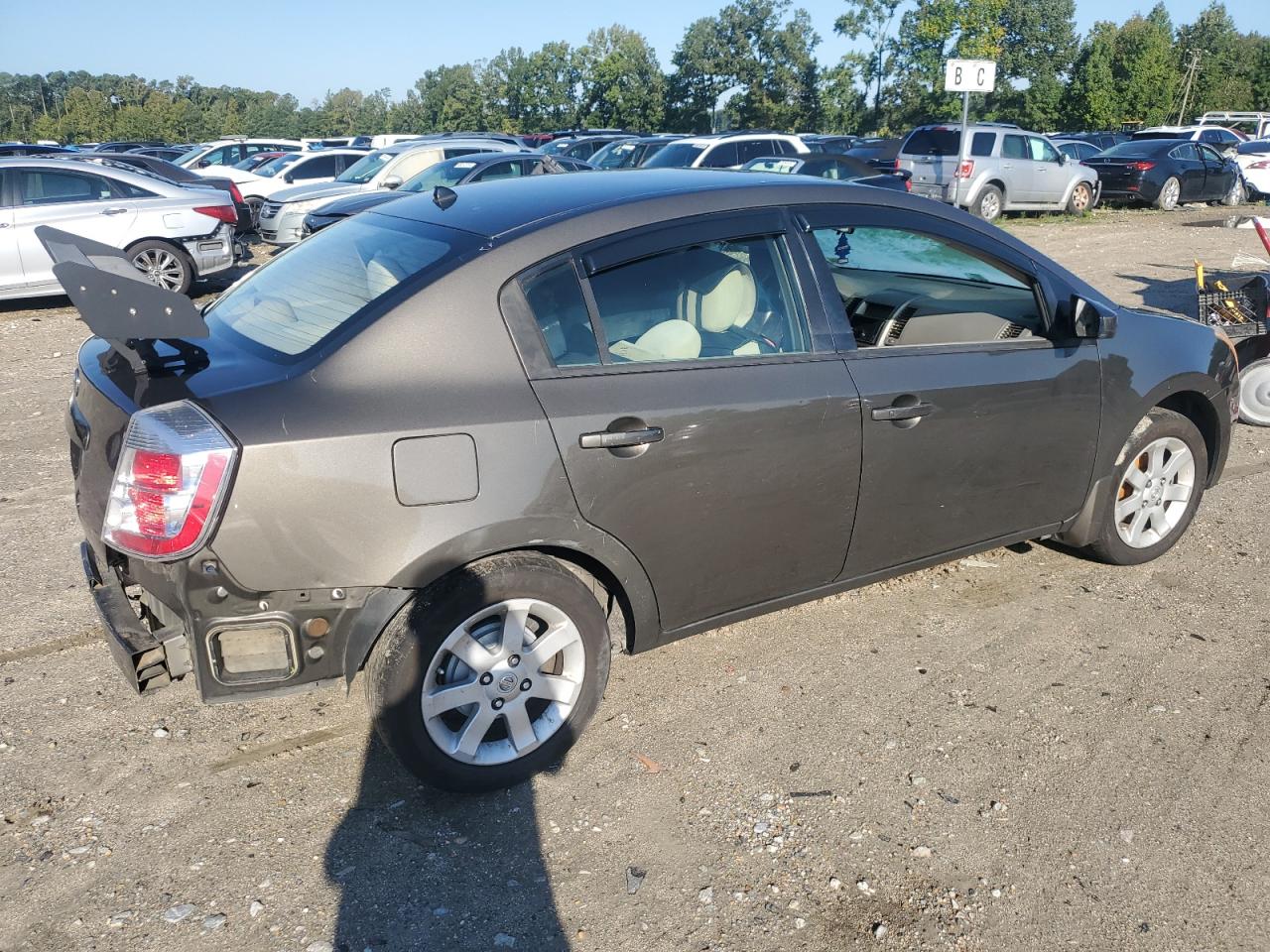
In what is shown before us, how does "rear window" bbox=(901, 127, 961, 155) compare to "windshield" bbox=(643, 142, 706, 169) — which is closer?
"windshield" bbox=(643, 142, 706, 169)

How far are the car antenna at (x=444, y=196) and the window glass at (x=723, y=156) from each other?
15438mm

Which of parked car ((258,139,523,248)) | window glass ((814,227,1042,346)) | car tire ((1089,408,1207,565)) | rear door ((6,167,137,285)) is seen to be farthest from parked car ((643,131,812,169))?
car tire ((1089,408,1207,565))

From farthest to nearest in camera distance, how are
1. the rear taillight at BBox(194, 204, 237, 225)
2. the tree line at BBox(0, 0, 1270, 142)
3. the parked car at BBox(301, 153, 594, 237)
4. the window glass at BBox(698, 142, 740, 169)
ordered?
the tree line at BBox(0, 0, 1270, 142)
the window glass at BBox(698, 142, 740, 169)
the parked car at BBox(301, 153, 594, 237)
the rear taillight at BBox(194, 204, 237, 225)

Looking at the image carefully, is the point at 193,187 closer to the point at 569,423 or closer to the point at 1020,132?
the point at 569,423

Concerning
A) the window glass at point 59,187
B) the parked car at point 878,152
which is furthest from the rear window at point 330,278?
the parked car at point 878,152

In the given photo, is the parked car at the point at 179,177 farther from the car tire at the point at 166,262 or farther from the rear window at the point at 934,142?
the rear window at the point at 934,142

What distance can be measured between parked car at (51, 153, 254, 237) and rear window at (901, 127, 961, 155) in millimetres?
12452

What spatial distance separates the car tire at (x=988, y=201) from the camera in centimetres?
1977

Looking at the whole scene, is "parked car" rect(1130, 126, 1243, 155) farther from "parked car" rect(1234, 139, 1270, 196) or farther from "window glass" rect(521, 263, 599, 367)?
"window glass" rect(521, 263, 599, 367)

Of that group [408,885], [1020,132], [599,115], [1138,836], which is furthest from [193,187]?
[599,115]

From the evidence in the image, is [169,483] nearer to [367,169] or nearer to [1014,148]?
[367,169]

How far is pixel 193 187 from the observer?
12477 mm

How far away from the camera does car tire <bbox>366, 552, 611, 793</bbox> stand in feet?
9.59

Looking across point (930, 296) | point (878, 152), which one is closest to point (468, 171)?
point (930, 296)
